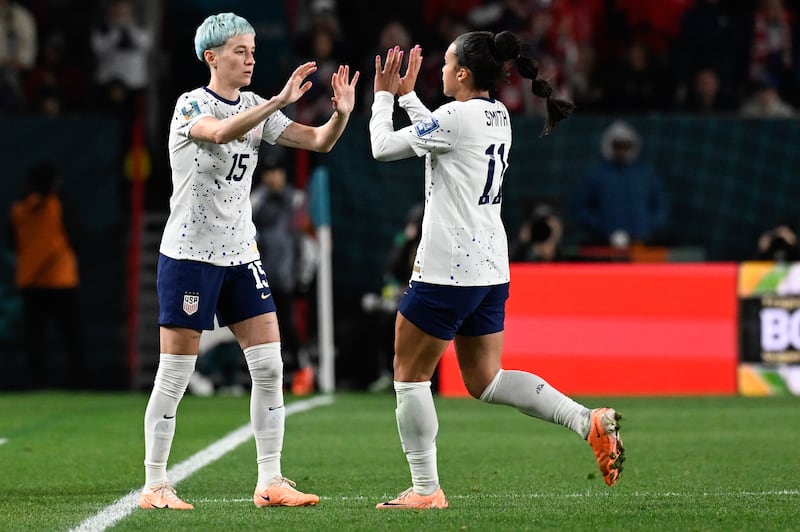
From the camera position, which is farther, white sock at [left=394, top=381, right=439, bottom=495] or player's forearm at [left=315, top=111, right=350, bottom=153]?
player's forearm at [left=315, top=111, right=350, bottom=153]

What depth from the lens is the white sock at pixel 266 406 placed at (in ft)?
23.3

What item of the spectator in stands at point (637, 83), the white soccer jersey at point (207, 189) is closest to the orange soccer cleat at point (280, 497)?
the white soccer jersey at point (207, 189)

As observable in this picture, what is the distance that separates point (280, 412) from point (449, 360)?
25.0 ft

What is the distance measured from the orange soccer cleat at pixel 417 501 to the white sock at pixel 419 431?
2cm

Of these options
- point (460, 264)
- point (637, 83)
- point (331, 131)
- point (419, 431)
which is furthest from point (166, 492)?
point (637, 83)

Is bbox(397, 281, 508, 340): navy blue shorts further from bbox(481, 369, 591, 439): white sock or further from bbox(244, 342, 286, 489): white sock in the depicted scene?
bbox(244, 342, 286, 489): white sock

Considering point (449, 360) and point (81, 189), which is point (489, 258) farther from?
point (81, 189)

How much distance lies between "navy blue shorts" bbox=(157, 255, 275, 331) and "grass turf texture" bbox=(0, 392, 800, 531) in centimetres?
88

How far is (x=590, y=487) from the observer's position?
7.72 metres

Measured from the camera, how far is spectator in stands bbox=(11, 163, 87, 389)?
53.7 ft

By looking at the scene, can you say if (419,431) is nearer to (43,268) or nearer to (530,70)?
(530,70)

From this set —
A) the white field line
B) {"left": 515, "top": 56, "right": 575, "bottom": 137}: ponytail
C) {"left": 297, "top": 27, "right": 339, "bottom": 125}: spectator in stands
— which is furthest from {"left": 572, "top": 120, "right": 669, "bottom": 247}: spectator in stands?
{"left": 515, "top": 56, "right": 575, "bottom": 137}: ponytail

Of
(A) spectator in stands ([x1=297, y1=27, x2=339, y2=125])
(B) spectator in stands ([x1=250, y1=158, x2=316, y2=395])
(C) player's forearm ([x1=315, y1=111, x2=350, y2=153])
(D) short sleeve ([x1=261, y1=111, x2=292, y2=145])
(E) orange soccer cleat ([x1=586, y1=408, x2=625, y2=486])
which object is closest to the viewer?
(E) orange soccer cleat ([x1=586, y1=408, x2=625, y2=486])

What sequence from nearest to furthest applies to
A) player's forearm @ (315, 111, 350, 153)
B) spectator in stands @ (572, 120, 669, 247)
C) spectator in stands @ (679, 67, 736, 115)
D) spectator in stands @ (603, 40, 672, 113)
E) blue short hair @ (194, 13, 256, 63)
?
blue short hair @ (194, 13, 256, 63)
player's forearm @ (315, 111, 350, 153)
spectator in stands @ (572, 120, 669, 247)
spectator in stands @ (679, 67, 736, 115)
spectator in stands @ (603, 40, 672, 113)
